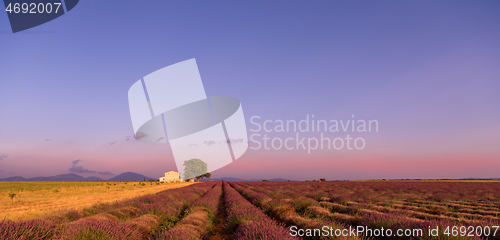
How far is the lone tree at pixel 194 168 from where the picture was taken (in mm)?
80438

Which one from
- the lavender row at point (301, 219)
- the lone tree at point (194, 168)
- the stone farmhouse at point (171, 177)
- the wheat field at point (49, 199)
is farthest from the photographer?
the stone farmhouse at point (171, 177)

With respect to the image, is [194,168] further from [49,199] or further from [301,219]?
[301,219]

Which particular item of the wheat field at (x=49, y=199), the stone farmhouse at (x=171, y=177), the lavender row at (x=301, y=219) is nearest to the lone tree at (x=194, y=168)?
the stone farmhouse at (x=171, y=177)

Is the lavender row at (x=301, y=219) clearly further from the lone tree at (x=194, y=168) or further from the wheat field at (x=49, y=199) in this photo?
the lone tree at (x=194, y=168)

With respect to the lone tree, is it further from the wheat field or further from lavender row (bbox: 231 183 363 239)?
lavender row (bbox: 231 183 363 239)

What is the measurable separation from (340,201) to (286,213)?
6.92m

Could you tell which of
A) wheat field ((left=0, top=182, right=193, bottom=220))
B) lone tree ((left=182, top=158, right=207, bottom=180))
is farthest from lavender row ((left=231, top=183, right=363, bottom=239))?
lone tree ((left=182, top=158, right=207, bottom=180))

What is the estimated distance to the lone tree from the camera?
8044 centimetres

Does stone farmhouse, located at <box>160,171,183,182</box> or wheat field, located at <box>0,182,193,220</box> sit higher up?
wheat field, located at <box>0,182,193,220</box>

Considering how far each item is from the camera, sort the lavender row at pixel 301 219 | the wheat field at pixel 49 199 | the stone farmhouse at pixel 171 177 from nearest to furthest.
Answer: the lavender row at pixel 301 219 < the wheat field at pixel 49 199 < the stone farmhouse at pixel 171 177

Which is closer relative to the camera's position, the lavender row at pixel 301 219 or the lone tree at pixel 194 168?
the lavender row at pixel 301 219

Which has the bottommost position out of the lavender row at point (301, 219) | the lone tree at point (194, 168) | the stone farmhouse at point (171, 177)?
the stone farmhouse at point (171, 177)

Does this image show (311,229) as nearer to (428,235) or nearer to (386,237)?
(386,237)

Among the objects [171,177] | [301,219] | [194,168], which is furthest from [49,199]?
[171,177]
